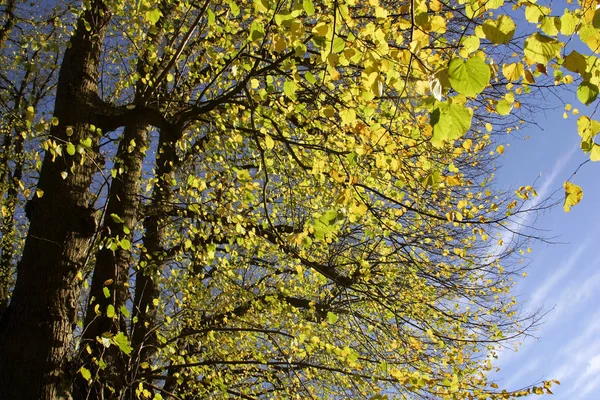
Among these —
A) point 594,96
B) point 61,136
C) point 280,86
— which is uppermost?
point 280,86

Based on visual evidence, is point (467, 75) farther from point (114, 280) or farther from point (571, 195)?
point (114, 280)

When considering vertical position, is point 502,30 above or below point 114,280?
above

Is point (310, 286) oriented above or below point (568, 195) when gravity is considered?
above

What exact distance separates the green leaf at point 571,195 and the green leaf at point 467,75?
98 centimetres

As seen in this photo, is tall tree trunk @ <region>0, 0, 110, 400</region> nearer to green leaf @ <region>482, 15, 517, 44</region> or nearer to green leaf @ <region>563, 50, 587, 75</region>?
green leaf @ <region>482, 15, 517, 44</region>

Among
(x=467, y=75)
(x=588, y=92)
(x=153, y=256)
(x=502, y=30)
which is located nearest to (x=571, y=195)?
(x=588, y=92)

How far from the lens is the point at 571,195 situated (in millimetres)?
2148

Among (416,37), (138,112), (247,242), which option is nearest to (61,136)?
(138,112)

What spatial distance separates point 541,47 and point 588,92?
28 centimetres

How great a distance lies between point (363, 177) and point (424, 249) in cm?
179

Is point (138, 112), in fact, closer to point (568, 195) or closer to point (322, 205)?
point (322, 205)

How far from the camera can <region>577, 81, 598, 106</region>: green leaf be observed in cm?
169

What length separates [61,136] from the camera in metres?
3.89

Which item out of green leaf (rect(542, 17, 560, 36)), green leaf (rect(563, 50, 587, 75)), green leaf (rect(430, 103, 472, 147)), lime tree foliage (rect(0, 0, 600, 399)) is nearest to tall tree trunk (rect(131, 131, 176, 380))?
lime tree foliage (rect(0, 0, 600, 399))
